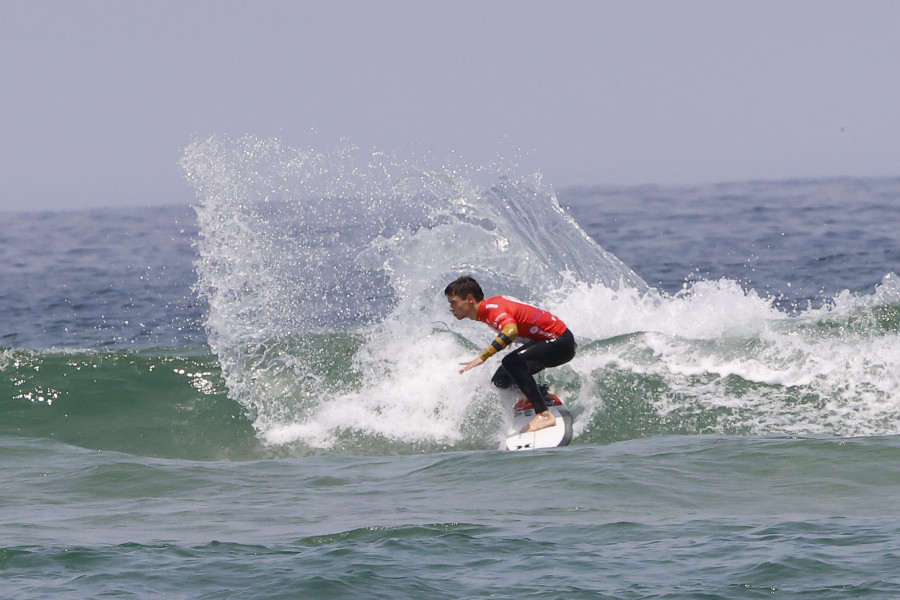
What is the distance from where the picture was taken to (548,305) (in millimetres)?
14062

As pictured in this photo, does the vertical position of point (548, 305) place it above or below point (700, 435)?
above

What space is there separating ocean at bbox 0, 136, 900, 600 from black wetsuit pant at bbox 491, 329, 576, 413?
0.61m

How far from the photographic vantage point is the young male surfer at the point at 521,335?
34.0ft

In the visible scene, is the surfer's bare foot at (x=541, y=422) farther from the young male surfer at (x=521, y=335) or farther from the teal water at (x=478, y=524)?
the teal water at (x=478, y=524)

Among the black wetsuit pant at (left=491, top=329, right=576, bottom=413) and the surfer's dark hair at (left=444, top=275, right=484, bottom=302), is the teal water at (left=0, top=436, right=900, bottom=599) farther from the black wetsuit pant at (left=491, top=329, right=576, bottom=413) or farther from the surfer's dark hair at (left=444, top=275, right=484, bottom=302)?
the surfer's dark hair at (left=444, top=275, right=484, bottom=302)

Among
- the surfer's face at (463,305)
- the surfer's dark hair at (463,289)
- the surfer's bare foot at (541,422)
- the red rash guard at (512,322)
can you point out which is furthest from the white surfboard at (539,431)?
the surfer's dark hair at (463,289)

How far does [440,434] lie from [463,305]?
1.78m

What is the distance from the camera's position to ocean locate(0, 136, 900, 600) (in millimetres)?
6672

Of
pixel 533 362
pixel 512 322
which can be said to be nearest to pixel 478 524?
pixel 512 322

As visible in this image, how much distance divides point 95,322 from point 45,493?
11.1 m

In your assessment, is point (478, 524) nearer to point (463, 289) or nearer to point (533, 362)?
point (463, 289)

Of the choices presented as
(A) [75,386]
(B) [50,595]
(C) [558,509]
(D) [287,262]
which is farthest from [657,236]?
(B) [50,595]

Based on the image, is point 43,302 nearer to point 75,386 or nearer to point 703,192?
point 75,386

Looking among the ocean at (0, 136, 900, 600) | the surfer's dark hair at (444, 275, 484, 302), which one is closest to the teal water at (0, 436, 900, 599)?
the ocean at (0, 136, 900, 600)
